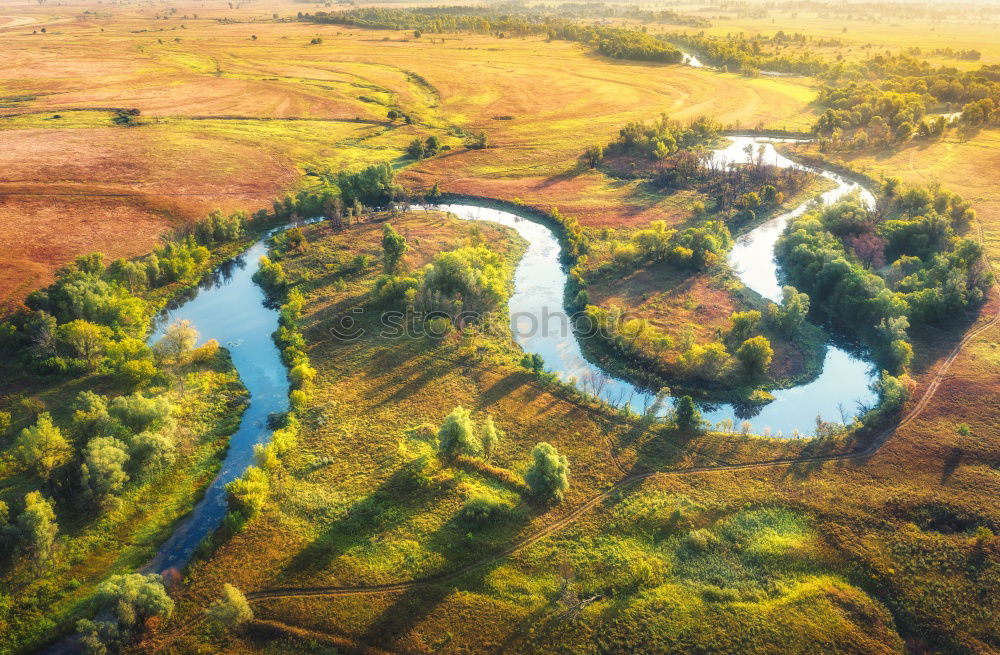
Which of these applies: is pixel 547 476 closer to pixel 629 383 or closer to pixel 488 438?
pixel 488 438

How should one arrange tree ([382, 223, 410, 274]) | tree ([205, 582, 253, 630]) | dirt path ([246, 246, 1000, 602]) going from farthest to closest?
tree ([382, 223, 410, 274])
dirt path ([246, 246, 1000, 602])
tree ([205, 582, 253, 630])

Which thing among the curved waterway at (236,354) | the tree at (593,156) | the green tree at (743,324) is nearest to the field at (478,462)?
the green tree at (743,324)

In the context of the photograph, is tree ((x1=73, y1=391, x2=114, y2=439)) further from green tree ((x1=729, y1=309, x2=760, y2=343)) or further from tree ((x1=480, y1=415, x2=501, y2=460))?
green tree ((x1=729, y1=309, x2=760, y2=343))

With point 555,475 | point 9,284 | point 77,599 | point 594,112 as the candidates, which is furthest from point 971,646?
point 594,112

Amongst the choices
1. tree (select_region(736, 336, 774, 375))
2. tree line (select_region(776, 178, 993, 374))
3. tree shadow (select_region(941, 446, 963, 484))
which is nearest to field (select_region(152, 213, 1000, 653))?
tree shadow (select_region(941, 446, 963, 484))

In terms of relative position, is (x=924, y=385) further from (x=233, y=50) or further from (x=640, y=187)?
(x=233, y=50)

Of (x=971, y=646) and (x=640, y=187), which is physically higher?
(x=640, y=187)

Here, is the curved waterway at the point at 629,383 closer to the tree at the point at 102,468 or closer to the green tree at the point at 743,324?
the green tree at the point at 743,324
